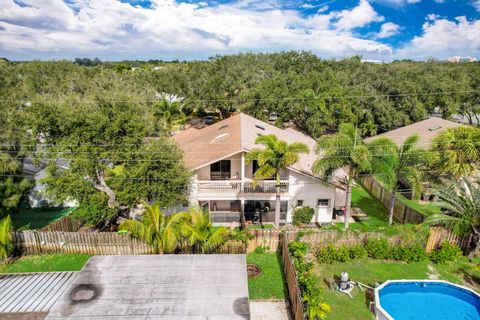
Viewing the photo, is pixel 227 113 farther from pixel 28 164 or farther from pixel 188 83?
pixel 28 164

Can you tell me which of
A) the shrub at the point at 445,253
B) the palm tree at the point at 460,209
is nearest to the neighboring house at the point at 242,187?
the palm tree at the point at 460,209

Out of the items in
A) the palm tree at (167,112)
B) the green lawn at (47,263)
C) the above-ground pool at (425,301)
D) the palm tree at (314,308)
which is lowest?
the above-ground pool at (425,301)

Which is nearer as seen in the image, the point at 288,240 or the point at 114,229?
the point at 288,240

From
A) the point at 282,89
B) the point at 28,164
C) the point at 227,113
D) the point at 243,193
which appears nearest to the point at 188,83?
the point at 227,113

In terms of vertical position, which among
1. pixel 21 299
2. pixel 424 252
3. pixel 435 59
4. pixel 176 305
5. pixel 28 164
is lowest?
pixel 424 252

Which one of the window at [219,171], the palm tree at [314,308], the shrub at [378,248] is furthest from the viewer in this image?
the window at [219,171]

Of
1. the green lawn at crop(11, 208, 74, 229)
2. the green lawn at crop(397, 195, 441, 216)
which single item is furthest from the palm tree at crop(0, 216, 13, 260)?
the green lawn at crop(397, 195, 441, 216)

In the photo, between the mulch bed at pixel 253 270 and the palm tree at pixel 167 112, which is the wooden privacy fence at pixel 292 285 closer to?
the mulch bed at pixel 253 270

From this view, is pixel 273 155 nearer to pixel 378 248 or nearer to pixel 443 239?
pixel 378 248

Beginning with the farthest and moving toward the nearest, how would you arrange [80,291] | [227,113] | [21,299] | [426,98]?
[227,113], [426,98], [21,299], [80,291]
